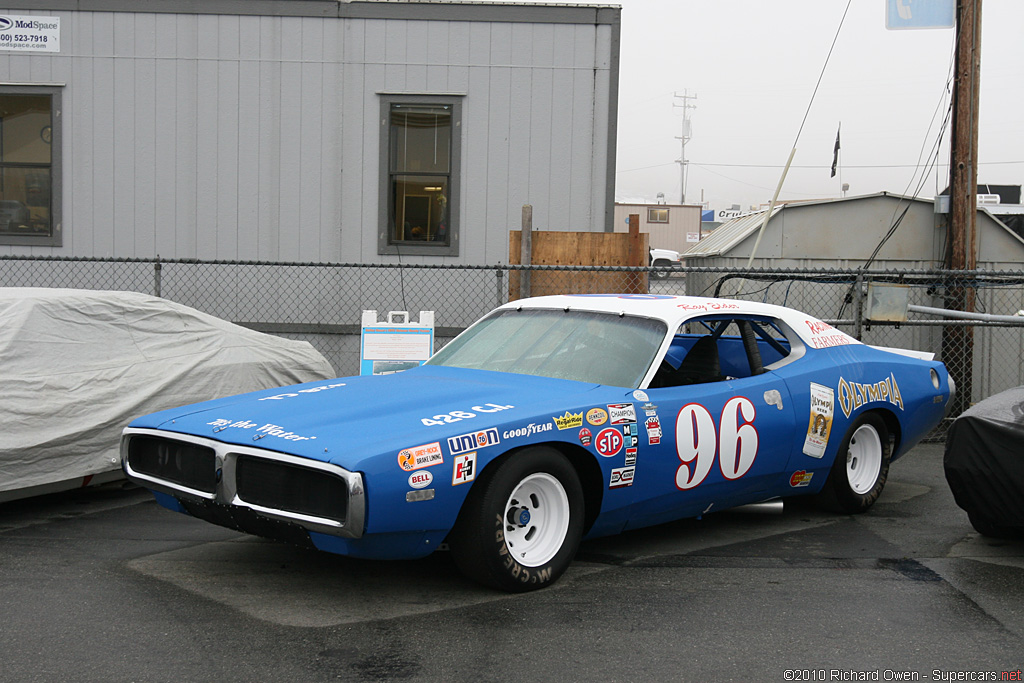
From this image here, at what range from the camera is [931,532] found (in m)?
5.79

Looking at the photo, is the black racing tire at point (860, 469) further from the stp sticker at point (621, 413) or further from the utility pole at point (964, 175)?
the utility pole at point (964, 175)

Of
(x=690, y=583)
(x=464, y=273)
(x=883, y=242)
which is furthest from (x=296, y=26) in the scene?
(x=690, y=583)

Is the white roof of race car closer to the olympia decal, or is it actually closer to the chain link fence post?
the olympia decal

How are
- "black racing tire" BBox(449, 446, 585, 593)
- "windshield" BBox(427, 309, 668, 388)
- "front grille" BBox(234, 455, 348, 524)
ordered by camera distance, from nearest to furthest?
"front grille" BBox(234, 455, 348, 524) < "black racing tire" BBox(449, 446, 585, 593) < "windshield" BBox(427, 309, 668, 388)

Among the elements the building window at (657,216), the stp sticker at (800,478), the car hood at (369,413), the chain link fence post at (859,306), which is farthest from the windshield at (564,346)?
the building window at (657,216)

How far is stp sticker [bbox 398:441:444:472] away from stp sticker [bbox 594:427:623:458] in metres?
0.89

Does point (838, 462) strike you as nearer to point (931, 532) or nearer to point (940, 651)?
point (931, 532)

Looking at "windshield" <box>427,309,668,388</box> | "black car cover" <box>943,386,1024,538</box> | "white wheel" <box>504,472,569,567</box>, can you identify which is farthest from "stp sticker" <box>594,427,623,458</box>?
"black car cover" <box>943,386,1024,538</box>

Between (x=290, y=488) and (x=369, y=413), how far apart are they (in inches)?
21.8

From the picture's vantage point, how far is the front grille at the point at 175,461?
430 cm

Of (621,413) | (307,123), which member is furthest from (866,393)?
(307,123)

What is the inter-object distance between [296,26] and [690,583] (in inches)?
313

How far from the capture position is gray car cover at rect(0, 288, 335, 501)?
5.50 meters

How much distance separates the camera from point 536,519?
14.8ft
